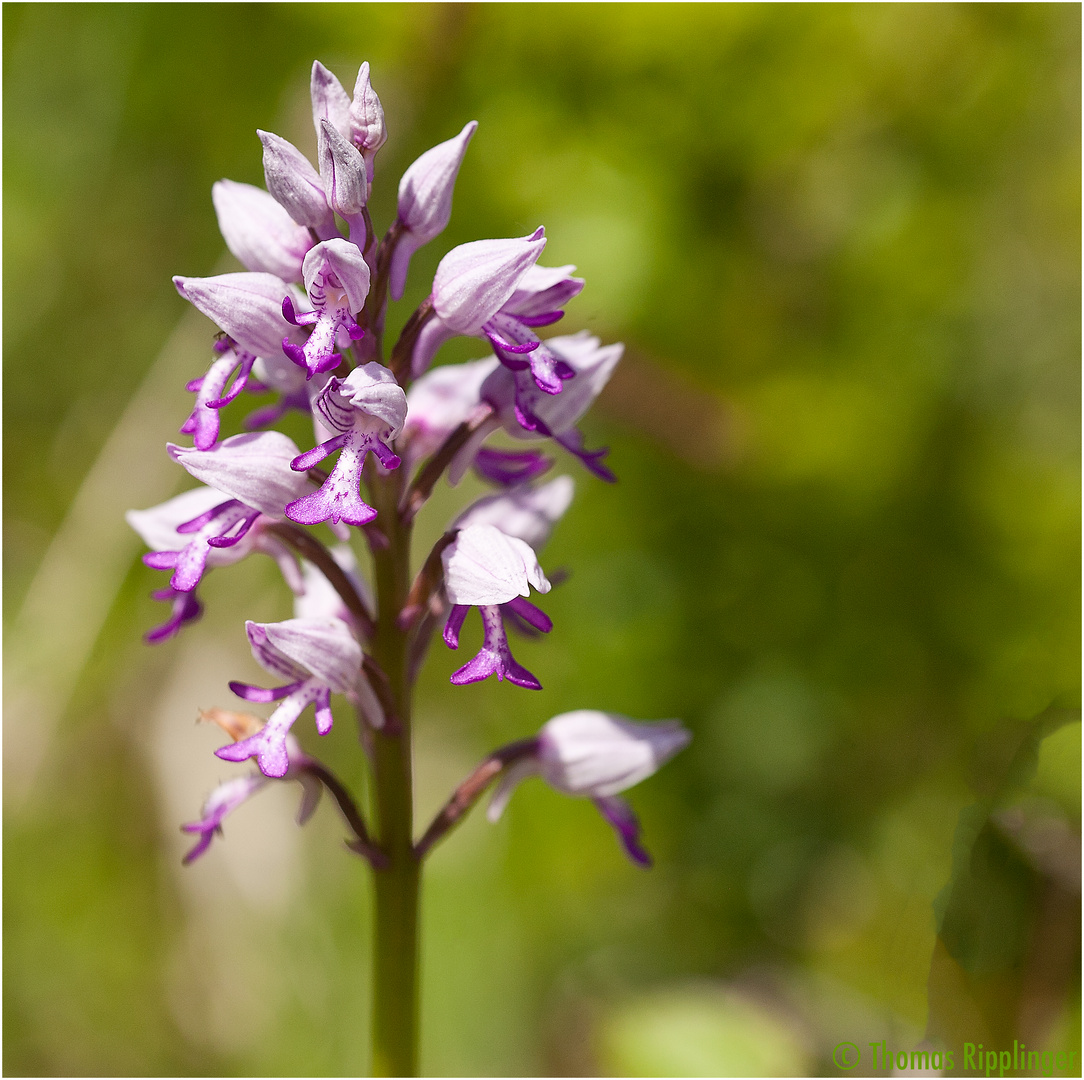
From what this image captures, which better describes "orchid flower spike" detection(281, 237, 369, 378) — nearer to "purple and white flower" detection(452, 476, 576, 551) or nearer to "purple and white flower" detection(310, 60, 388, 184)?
"purple and white flower" detection(310, 60, 388, 184)

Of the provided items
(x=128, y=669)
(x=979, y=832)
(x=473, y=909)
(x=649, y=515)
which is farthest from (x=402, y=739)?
(x=128, y=669)

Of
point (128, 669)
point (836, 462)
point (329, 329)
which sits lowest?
point (128, 669)

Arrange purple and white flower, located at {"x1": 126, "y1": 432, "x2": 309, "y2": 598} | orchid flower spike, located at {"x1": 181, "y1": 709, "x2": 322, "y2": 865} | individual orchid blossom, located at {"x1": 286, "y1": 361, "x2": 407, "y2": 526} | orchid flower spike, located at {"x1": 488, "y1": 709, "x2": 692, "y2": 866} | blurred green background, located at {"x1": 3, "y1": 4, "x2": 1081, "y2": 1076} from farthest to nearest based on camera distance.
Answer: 1. blurred green background, located at {"x1": 3, "y1": 4, "x2": 1081, "y2": 1076}
2. orchid flower spike, located at {"x1": 488, "y1": 709, "x2": 692, "y2": 866}
3. orchid flower spike, located at {"x1": 181, "y1": 709, "x2": 322, "y2": 865}
4. purple and white flower, located at {"x1": 126, "y1": 432, "x2": 309, "y2": 598}
5. individual orchid blossom, located at {"x1": 286, "y1": 361, "x2": 407, "y2": 526}

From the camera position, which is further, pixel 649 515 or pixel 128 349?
pixel 128 349

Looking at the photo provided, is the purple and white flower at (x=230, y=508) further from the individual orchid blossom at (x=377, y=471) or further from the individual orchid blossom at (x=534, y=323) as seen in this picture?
the individual orchid blossom at (x=534, y=323)

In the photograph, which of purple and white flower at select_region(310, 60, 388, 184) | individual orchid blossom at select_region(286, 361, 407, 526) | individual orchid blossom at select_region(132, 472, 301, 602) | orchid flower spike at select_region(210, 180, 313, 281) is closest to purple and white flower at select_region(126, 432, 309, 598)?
individual orchid blossom at select_region(132, 472, 301, 602)

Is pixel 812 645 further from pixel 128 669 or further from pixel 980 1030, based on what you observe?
pixel 128 669
